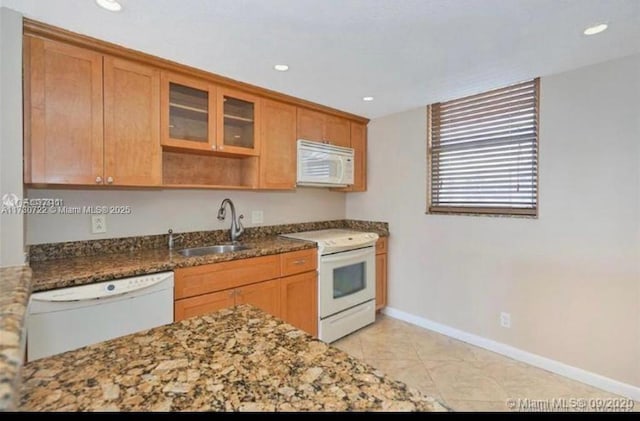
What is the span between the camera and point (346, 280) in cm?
286

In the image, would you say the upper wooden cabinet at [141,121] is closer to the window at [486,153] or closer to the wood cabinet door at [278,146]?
the wood cabinet door at [278,146]

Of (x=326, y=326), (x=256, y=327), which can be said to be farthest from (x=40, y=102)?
(x=326, y=326)

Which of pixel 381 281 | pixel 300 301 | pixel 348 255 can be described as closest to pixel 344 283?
pixel 348 255

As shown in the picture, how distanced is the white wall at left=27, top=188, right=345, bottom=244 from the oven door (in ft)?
2.47

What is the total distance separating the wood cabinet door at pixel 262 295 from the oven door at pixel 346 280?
0.42 meters

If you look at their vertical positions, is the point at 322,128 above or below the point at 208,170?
above

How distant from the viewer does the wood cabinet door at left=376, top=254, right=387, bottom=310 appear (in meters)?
3.26

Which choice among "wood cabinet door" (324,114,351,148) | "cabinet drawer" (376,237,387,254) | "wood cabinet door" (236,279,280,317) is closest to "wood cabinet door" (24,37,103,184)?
"wood cabinet door" (236,279,280,317)

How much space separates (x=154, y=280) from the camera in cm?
174

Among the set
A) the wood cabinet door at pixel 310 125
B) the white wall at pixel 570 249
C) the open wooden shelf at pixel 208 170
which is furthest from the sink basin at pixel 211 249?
the white wall at pixel 570 249

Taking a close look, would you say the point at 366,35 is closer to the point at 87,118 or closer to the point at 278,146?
the point at 278,146

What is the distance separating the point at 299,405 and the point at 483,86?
8.67 ft

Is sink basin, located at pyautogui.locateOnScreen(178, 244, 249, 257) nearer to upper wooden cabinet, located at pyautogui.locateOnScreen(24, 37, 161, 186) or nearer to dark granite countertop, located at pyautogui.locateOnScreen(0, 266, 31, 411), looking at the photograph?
upper wooden cabinet, located at pyautogui.locateOnScreen(24, 37, 161, 186)

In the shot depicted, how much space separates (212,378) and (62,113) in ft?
5.91
